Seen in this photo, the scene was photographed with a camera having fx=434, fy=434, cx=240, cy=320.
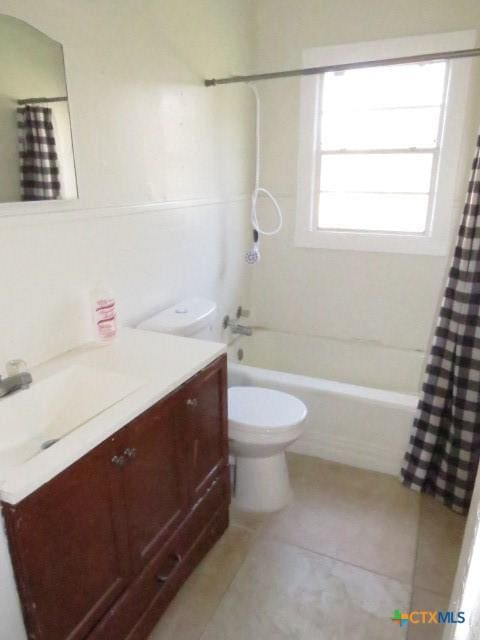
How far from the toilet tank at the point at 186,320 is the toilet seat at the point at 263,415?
0.35 m

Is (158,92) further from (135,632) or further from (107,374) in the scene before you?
(135,632)

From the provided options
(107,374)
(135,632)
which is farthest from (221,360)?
(135,632)

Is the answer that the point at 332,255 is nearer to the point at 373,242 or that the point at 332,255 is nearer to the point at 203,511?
the point at 373,242

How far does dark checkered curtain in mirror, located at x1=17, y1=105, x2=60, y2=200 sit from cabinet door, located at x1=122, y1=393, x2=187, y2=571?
75 centimetres

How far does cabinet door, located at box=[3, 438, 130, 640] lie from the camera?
0.89m

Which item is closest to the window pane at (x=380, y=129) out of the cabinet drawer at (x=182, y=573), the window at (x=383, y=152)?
the window at (x=383, y=152)

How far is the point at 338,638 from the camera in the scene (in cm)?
140

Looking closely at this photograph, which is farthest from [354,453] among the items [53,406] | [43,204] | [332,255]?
[43,204]

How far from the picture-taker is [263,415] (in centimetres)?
186

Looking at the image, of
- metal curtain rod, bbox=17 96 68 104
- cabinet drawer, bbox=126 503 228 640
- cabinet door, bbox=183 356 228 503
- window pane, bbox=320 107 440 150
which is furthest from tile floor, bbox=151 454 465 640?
window pane, bbox=320 107 440 150

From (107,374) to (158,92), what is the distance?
1.20 meters

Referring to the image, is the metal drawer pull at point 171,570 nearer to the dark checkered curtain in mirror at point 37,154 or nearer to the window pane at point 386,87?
the dark checkered curtain in mirror at point 37,154

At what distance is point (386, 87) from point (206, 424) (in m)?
2.17

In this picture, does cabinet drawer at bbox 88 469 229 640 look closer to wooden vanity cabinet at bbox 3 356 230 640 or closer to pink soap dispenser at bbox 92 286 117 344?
wooden vanity cabinet at bbox 3 356 230 640
